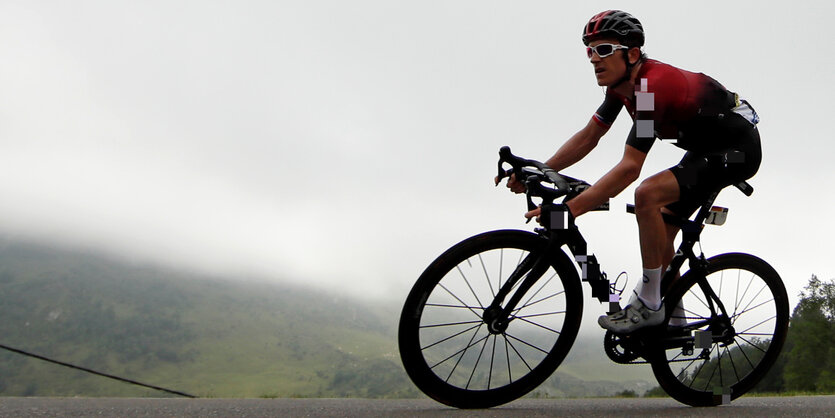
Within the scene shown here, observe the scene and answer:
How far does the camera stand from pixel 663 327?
5152 millimetres

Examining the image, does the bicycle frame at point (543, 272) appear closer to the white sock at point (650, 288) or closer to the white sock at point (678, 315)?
the white sock at point (650, 288)

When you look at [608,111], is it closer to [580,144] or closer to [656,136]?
[580,144]

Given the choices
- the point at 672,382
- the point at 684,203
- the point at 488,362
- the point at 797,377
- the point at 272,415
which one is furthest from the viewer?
the point at 797,377

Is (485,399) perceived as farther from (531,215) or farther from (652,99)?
(652,99)

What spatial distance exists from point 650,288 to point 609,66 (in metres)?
1.80

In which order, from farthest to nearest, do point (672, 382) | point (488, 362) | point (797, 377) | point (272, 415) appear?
point (797, 377) → point (672, 382) → point (488, 362) → point (272, 415)

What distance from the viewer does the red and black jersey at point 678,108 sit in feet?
14.6

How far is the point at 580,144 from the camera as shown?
541cm

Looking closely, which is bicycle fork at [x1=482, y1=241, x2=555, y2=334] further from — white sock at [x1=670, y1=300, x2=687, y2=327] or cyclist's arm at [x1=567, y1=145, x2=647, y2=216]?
white sock at [x1=670, y1=300, x2=687, y2=327]

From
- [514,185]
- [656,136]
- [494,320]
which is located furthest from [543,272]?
[656,136]

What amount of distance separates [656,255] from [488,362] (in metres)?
1.59

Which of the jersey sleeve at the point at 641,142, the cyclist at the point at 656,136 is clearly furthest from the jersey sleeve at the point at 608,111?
the jersey sleeve at the point at 641,142

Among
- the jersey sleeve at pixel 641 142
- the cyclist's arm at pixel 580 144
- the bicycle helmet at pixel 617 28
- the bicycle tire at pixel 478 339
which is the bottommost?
the bicycle tire at pixel 478 339

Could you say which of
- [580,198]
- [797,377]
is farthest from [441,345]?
[797,377]
